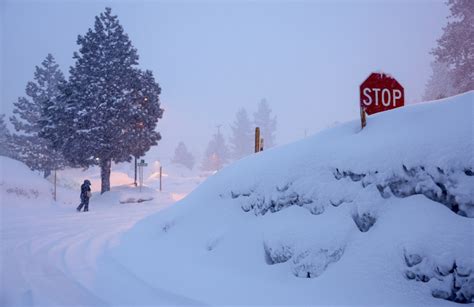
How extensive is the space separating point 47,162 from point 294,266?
33285 millimetres

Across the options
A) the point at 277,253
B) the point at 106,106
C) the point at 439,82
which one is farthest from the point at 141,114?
the point at 439,82

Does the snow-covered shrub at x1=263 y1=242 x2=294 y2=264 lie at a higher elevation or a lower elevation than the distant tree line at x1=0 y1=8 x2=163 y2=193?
lower

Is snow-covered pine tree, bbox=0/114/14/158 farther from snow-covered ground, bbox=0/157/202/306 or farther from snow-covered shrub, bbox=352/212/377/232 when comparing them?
snow-covered shrub, bbox=352/212/377/232

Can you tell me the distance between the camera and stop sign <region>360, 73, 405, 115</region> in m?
5.74

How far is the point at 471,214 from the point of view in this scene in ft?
9.57

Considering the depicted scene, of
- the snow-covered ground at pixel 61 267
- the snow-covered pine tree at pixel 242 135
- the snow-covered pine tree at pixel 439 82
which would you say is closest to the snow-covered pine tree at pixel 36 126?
the snow-covered ground at pixel 61 267

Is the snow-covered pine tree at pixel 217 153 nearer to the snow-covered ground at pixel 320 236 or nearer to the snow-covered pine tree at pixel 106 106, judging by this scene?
the snow-covered pine tree at pixel 106 106

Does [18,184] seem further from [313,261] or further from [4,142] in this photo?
[313,261]

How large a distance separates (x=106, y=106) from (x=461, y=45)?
23226 millimetres

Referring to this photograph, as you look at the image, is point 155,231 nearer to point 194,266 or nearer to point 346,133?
point 194,266

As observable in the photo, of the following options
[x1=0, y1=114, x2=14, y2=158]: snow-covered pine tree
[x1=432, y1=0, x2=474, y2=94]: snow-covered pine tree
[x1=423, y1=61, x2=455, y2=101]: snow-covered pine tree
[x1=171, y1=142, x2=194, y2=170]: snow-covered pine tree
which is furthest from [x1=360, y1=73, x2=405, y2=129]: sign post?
[x1=171, y1=142, x2=194, y2=170]: snow-covered pine tree

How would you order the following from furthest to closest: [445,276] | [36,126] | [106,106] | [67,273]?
[36,126], [106,106], [67,273], [445,276]

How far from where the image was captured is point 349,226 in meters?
3.72

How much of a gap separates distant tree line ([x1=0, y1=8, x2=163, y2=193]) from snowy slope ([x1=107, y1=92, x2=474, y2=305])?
59.8ft
